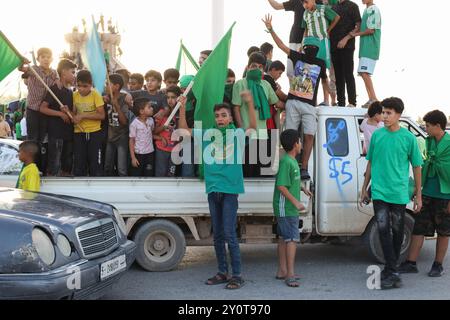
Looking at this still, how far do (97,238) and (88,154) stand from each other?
2068 mm

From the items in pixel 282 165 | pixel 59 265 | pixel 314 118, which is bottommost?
pixel 59 265

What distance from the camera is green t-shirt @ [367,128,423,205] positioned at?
18.8ft

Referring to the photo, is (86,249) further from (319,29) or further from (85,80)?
(319,29)

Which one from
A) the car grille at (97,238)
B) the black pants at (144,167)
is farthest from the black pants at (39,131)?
the car grille at (97,238)

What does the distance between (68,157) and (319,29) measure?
3.55 m

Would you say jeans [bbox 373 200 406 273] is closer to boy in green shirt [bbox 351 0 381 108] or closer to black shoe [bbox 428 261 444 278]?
black shoe [bbox 428 261 444 278]

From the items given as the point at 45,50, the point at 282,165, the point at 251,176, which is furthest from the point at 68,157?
the point at 282,165

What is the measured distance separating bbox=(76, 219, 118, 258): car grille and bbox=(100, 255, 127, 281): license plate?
0.10 metres

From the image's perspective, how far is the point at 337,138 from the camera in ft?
22.0

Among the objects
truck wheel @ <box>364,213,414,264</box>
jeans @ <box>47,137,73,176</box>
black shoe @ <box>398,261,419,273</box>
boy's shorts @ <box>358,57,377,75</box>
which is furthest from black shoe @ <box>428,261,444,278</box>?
jeans @ <box>47,137,73,176</box>

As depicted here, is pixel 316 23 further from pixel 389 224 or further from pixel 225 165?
pixel 389 224

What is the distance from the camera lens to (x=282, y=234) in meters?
6.04

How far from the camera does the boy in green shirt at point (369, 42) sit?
8008 mm
